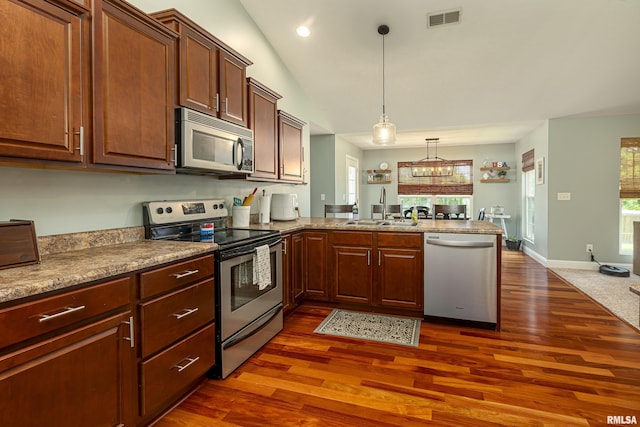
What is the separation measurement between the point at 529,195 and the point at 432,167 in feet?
7.23

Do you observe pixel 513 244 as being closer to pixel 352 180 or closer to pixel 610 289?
pixel 610 289

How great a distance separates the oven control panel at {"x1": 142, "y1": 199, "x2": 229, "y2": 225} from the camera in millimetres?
2287

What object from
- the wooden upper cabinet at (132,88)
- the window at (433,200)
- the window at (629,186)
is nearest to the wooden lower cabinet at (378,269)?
the wooden upper cabinet at (132,88)

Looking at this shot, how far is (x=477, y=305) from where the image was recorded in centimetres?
290

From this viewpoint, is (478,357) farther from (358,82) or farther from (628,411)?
(358,82)

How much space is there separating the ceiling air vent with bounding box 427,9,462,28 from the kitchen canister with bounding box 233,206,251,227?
2.77m

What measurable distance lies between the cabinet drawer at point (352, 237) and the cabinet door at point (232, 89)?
1346mm

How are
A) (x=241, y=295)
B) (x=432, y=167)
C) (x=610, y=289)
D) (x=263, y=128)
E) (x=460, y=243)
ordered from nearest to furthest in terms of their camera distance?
1. (x=241, y=295)
2. (x=460, y=243)
3. (x=263, y=128)
4. (x=610, y=289)
5. (x=432, y=167)

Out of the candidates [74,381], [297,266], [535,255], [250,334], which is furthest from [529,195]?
[74,381]

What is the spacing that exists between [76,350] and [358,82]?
446 cm

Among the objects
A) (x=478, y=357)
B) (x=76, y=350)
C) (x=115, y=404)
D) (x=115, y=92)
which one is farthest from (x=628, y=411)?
(x=115, y=92)

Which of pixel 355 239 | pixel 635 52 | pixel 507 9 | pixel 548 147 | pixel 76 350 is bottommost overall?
pixel 76 350

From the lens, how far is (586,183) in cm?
509
